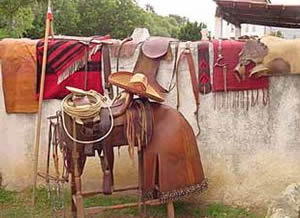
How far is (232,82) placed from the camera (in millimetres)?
5496

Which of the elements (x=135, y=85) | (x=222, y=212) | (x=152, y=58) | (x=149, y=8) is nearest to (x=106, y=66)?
(x=152, y=58)

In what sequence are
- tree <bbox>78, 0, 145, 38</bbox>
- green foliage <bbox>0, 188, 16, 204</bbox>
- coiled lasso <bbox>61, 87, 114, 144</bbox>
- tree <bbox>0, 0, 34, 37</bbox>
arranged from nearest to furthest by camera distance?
coiled lasso <bbox>61, 87, 114, 144</bbox> < green foliage <bbox>0, 188, 16, 204</bbox> < tree <bbox>0, 0, 34, 37</bbox> < tree <bbox>78, 0, 145, 38</bbox>

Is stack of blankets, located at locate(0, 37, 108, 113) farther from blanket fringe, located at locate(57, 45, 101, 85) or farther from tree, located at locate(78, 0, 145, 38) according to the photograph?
tree, located at locate(78, 0, 145, 38)

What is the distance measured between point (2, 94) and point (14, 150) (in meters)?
0.62

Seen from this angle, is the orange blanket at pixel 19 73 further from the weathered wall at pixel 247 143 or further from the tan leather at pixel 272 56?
the tan leather at pixel 272 56

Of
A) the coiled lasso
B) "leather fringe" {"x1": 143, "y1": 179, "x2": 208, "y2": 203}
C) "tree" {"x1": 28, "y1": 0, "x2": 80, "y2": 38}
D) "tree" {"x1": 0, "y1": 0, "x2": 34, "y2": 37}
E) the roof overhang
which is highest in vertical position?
"tree" {"x1": 28, "y1": 0, "x2": 80, "y2": 38}

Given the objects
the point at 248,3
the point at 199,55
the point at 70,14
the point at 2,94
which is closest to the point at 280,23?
the point at 248,3

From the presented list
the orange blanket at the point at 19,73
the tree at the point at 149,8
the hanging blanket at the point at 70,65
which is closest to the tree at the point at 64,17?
the orange blanket at the point at 19,73

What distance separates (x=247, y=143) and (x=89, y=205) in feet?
5.65

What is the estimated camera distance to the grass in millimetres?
5531

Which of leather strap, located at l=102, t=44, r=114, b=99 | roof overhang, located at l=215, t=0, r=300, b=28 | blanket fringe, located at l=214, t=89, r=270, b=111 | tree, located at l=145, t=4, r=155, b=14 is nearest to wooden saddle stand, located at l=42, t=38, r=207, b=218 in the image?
blanket fringe, located at l=214, t=89, r=270, b=111

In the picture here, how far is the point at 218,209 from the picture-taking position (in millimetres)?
5551

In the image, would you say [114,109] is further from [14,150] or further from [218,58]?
[14,150]

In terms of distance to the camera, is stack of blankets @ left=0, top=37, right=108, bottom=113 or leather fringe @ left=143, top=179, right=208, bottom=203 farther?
stack of blankets @ left=0, top=37, right=108, bottom=113
